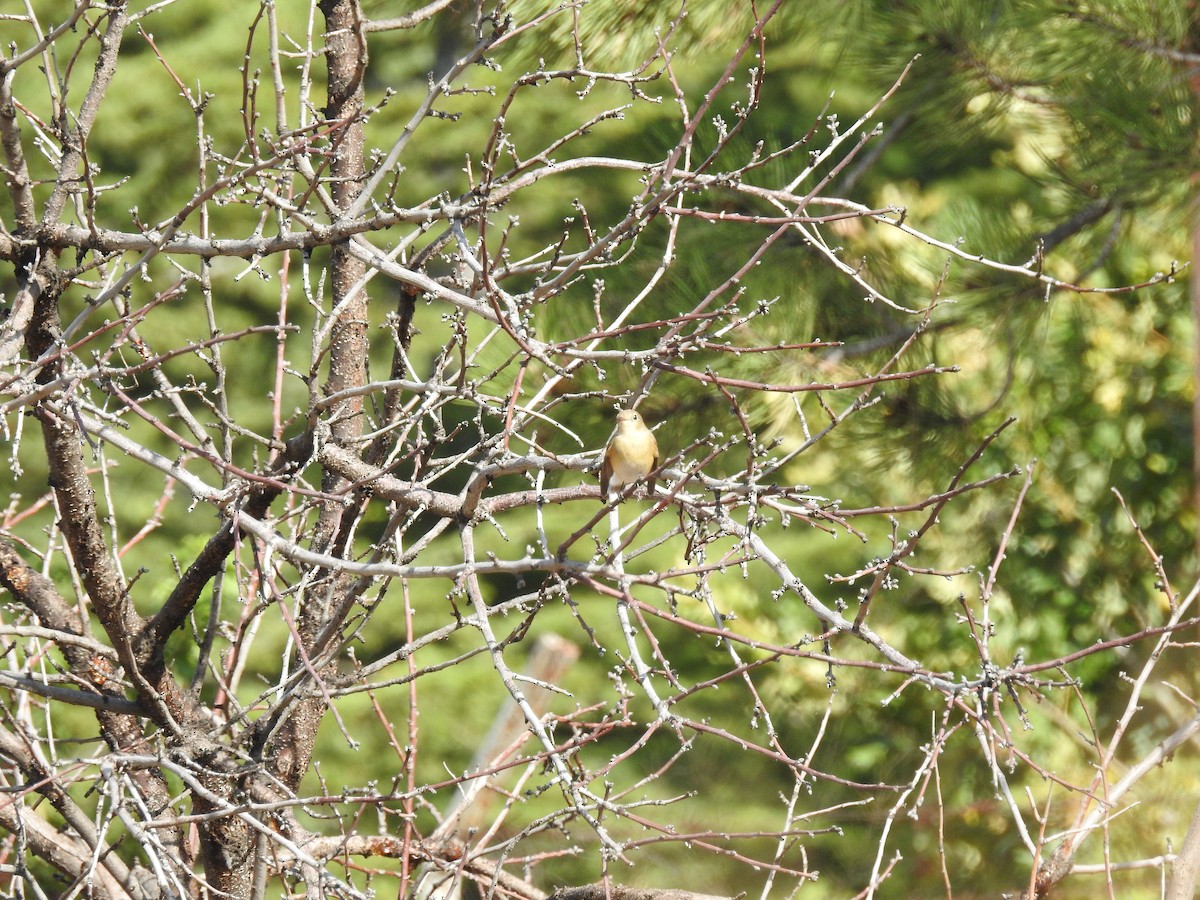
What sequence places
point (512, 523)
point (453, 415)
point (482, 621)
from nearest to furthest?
point (482, 621), point (453, 415), point (512, 523)

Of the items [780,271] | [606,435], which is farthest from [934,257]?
[606,435]

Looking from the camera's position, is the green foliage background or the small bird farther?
the green foliage background

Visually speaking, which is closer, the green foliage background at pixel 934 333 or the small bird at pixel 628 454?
the small bird at pixel 628 454

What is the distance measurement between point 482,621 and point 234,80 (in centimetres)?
450

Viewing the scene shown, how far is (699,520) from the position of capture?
48.6 inches

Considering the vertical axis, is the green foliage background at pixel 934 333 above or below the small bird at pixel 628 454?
below

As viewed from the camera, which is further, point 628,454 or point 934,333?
point 934,333

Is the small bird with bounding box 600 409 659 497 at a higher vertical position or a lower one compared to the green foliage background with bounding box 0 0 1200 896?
higher

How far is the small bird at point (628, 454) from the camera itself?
5.49 ft

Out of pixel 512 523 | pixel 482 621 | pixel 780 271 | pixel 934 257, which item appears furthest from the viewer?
pixel 512 523

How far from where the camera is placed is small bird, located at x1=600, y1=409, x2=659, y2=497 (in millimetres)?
1673

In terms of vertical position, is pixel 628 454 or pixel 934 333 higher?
pixel 628 454

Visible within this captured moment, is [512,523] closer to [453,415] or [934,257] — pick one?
[453,415]

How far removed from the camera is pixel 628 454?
169 centimetres
